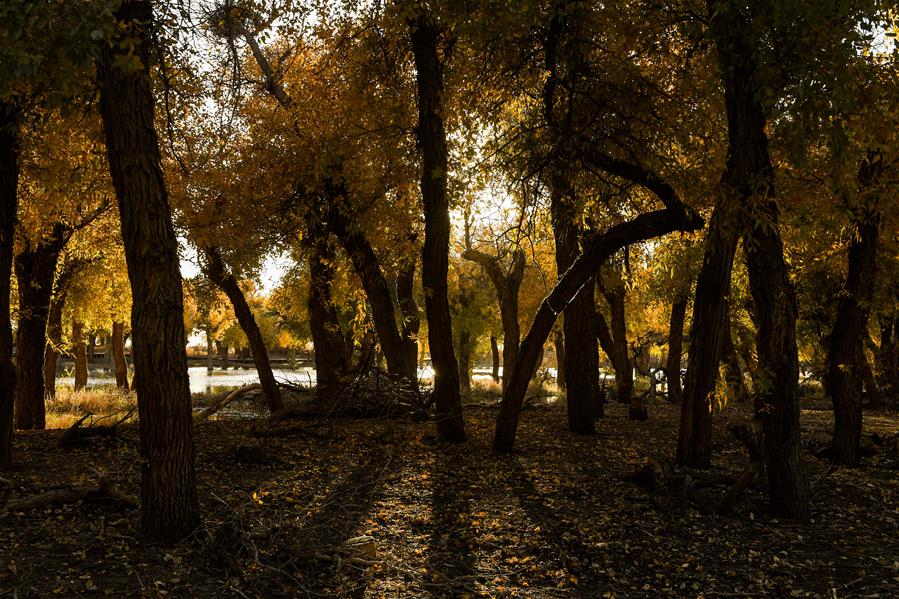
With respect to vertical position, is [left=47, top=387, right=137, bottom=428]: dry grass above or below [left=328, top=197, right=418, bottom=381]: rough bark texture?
below

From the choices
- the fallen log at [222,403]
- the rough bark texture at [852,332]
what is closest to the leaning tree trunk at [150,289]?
the fallen log at [222,403]

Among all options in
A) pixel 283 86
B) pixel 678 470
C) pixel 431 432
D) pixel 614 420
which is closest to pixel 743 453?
pixel 678 470

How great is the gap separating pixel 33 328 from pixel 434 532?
9.84 m

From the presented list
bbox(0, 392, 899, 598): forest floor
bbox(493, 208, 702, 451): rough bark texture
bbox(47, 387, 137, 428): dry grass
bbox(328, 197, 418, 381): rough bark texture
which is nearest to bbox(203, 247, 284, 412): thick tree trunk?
bbox(328, 197, 418, 381): rough bark texture

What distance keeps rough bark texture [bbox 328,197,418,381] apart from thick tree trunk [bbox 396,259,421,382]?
24 cm

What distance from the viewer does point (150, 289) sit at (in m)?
4.82

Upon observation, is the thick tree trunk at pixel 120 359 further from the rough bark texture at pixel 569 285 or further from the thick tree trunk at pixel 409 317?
the rough bark texture at pixel 569 285

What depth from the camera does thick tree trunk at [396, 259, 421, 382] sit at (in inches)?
450

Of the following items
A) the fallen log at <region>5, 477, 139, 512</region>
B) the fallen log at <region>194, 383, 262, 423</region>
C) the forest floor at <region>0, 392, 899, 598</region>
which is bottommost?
the forest floor at <region>0, 392, 899, 598</region>

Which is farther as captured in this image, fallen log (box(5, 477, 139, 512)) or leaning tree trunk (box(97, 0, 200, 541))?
fallen log (box(5, 477, 139, 512))

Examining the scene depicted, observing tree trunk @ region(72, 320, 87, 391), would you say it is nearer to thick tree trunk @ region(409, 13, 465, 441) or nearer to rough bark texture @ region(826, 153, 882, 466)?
thick tree trunk @ region(409, 13, 465, 441)

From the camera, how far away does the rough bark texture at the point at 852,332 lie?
28.0 feet

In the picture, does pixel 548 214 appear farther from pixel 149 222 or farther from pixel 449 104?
pixel 149 222

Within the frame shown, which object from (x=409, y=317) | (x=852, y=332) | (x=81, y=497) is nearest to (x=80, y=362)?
(x=409, y=317)
